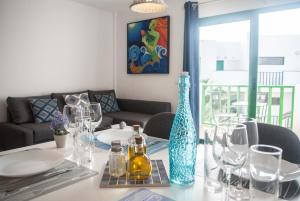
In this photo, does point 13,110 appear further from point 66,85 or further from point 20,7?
point 20,7

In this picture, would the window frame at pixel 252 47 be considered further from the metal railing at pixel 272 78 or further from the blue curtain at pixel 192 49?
the metal railing at pixel 272 78

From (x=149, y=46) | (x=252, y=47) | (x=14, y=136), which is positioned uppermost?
(x=149, y=46)

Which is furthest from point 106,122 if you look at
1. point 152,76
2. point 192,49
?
point 192,49

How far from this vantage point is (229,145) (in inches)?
30.5

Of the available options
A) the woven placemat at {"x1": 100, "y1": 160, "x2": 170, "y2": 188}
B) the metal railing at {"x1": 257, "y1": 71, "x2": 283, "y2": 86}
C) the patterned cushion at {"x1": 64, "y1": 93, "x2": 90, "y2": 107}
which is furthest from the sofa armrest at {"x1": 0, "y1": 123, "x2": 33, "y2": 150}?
the metal railing at {"x1": 257, "y1": 71, "x2": 283, "y2": 86}

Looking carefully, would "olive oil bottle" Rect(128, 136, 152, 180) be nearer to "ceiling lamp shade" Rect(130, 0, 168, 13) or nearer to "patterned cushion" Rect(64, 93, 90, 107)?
"patterned cushion" Rect(64, 93, 90, 107)

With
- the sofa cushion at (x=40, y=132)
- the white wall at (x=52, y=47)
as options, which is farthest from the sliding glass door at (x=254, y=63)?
the sofa cushion at (x=40, y=132)

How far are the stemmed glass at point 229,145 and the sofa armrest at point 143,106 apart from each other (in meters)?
3.07

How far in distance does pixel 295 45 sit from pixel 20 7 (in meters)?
4.08

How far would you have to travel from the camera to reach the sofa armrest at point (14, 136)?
9.05 ft

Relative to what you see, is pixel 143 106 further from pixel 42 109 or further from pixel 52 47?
pixel 52 47

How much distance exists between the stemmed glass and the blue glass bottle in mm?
120

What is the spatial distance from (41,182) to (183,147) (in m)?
0.52

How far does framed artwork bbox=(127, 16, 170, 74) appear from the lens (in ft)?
13.1
